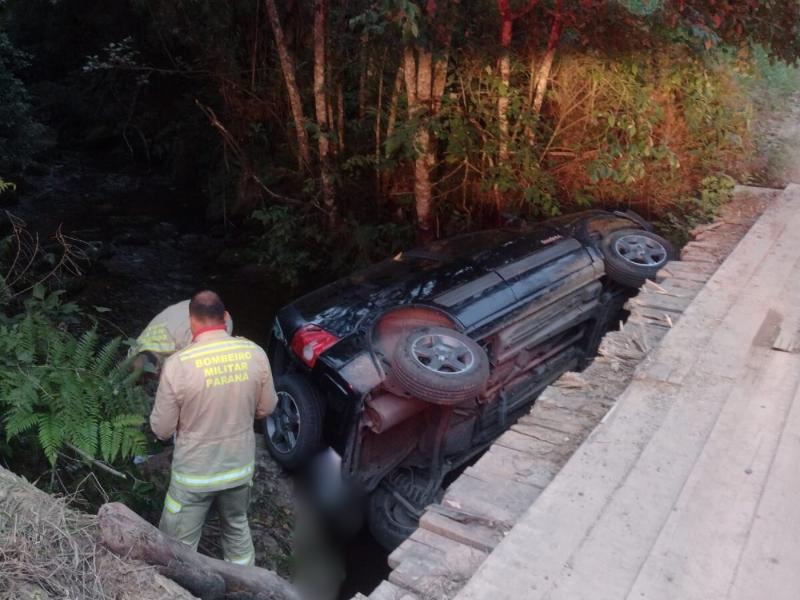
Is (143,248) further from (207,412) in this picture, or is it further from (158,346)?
(207,412)

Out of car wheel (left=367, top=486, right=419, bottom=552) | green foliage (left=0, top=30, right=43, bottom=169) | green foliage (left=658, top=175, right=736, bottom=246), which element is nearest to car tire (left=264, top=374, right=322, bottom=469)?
car wheel (left=367, top=486, right=419, bottom=552)

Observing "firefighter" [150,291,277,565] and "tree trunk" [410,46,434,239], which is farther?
"tree trunk" [410,46,434,239]

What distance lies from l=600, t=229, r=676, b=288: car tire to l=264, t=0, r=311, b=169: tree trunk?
441cm

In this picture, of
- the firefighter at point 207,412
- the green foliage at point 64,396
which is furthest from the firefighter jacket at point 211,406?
the green foliage at point 64,396

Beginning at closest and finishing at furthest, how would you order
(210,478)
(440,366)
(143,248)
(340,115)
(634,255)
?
1. (210,478)
2. (440,366)
3. (634,255)
4. (340,115)
5. (143,248)

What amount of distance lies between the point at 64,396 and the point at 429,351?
7.04 feet

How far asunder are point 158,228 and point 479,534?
32.1 feet

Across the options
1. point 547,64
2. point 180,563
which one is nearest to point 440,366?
point 180,563

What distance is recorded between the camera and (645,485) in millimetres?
2830

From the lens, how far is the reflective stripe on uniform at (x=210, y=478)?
3.42 meters

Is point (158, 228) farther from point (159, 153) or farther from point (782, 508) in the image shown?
point (782, 508)

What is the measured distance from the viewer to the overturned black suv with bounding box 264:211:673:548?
4484 mm

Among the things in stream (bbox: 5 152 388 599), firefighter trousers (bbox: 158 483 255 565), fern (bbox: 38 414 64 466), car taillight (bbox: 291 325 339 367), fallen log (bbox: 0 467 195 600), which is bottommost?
stream (bbox: 5 152 388 599)

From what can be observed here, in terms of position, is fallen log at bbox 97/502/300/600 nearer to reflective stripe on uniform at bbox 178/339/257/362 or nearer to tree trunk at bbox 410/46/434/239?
reflective stripe on uniform at bbox 178/339/257/362
